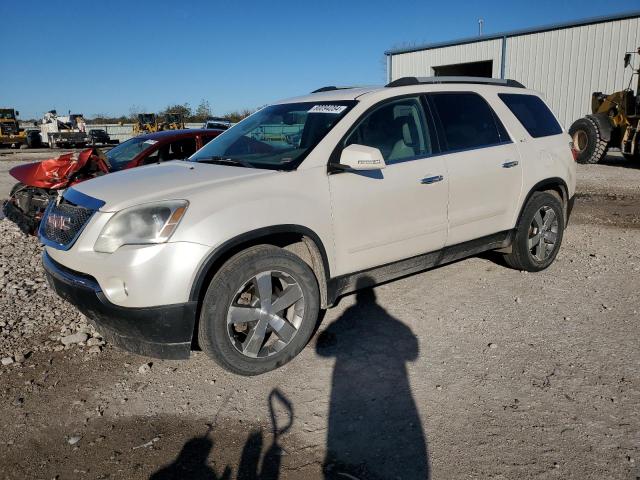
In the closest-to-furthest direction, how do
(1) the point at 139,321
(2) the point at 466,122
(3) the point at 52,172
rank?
(1) the point at 139,321, (2) the point at 466,122, (3) the point at 52,172

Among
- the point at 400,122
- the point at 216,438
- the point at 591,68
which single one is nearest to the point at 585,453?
the point at 216,438

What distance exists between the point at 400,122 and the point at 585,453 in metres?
2.62

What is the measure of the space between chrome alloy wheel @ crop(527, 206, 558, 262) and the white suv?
47 millimetres

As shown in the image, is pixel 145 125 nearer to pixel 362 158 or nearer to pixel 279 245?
pixel 279 245

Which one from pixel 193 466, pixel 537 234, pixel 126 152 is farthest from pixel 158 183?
pixel 126 152

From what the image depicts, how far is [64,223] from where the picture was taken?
3.31m

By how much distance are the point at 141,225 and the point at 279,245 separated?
39.5 inches

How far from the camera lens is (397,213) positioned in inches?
149

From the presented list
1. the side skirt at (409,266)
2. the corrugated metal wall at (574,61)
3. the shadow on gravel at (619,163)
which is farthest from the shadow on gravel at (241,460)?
the corrugated metal wall at (574,61)

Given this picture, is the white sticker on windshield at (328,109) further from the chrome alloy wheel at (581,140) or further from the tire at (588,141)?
the chrome alloy wheel at (581,140)

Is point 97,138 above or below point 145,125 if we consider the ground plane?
below

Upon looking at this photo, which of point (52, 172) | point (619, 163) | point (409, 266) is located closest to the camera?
point (409, 266)

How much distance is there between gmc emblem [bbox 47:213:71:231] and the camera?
10.8 feet

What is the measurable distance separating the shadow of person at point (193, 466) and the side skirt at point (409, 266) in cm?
136
